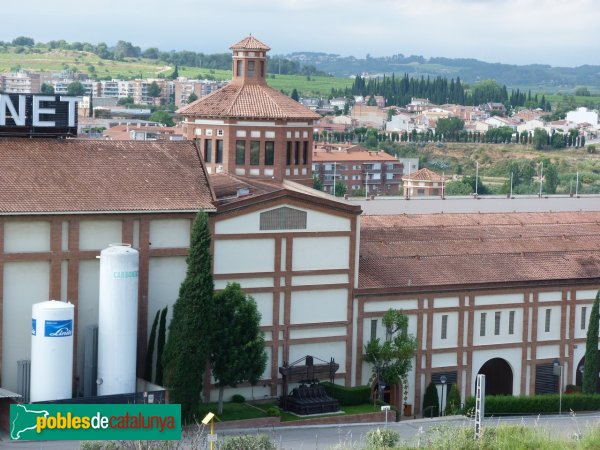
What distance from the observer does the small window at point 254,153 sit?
69938 millimetres

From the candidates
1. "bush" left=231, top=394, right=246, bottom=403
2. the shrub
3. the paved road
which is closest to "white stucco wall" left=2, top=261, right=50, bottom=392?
the paved road

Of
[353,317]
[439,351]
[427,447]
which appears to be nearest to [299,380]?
[353,317]

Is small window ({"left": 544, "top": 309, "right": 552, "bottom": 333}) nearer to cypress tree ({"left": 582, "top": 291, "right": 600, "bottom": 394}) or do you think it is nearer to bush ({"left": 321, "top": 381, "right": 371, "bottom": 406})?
cypress tree ({"left": 582, "top": 291, "right": 600, "bottom": 394})

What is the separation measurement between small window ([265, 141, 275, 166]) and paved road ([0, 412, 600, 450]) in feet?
53.8

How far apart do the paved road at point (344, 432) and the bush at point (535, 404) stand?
54cm

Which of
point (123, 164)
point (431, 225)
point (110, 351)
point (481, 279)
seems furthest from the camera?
point (431, 225)

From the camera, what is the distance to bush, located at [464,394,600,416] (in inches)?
2495

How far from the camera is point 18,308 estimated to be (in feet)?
179

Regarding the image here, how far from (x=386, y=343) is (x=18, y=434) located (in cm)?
1870

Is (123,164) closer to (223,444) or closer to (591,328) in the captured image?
(223,444)

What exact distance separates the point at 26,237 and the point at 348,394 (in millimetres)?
15777

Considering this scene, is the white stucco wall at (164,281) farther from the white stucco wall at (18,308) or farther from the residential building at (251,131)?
the residential building at (251,131)

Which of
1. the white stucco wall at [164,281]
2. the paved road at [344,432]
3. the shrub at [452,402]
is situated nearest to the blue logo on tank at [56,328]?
the paved road at [344,432]

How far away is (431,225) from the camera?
71.6m
